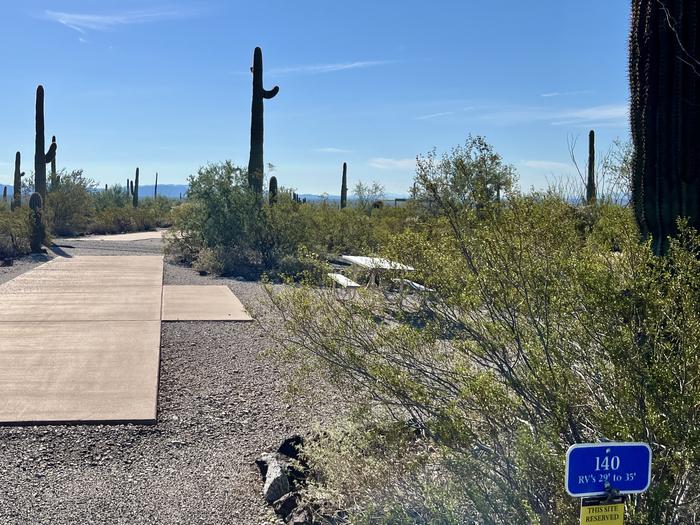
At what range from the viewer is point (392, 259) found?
4574 mm

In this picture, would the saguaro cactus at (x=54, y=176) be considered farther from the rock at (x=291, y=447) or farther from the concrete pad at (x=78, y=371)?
the rock at (x=291, y=447)

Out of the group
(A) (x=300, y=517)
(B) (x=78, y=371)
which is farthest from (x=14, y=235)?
(A) (x=300, y=517)

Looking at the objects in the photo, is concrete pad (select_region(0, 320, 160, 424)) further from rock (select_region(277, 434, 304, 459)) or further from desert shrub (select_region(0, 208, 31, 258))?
desert shrub (select_region(0, 208, 31, 258))

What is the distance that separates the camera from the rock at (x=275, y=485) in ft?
15.8

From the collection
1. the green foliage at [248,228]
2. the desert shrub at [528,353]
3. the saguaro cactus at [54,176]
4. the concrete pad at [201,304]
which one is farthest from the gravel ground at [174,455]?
the saguaro cactus at [54,176]

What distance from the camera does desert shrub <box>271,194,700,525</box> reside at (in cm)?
315

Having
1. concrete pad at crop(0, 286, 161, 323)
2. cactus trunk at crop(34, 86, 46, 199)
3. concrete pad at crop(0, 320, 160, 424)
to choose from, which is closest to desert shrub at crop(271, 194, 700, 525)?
concrete pad at crop(0, 320, 160, 424)

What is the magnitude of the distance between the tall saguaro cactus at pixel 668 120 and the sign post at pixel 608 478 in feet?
8.20

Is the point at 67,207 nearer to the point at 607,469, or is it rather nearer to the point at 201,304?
the point at 201,304

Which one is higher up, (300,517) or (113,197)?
(113,197)

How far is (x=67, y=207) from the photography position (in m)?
33.2

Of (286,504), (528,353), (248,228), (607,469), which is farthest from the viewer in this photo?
(248,228)

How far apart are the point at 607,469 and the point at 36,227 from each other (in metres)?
22.6

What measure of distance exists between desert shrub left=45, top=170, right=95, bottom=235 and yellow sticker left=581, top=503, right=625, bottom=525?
31.2 metres
